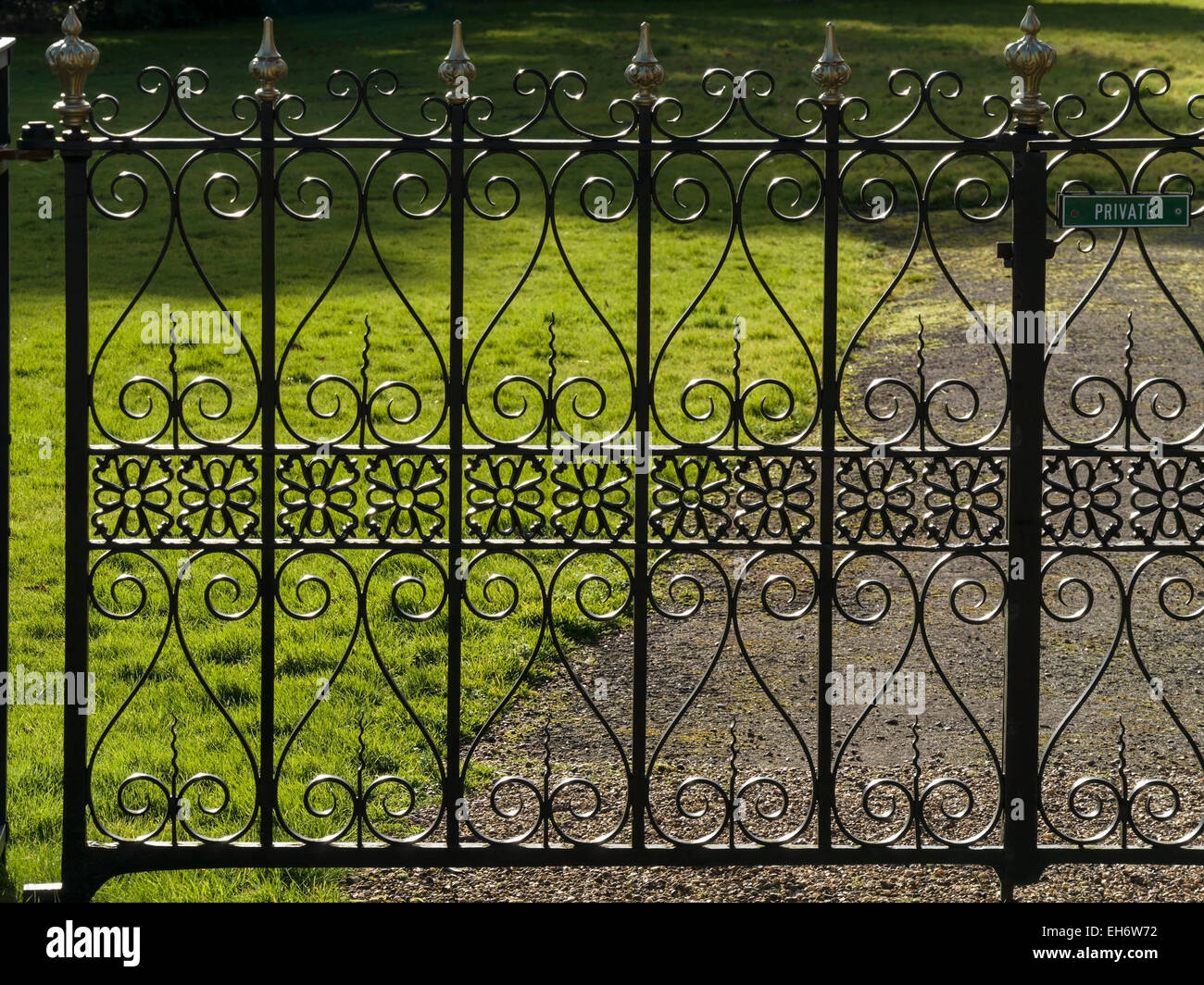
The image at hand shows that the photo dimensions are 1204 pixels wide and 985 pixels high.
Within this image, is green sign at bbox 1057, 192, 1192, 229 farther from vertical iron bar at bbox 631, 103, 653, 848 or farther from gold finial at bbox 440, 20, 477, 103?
gold finial at bbox 440, 20, 477, 103

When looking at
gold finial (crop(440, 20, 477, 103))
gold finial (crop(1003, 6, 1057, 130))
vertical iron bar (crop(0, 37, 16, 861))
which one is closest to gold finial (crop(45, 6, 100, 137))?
vertical iron bar (crop(0, 37, 16, 861))

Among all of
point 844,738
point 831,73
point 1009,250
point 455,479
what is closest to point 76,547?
point 455,479

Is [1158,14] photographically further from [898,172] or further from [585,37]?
[898,172]

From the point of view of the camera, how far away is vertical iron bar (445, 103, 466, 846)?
4520mm

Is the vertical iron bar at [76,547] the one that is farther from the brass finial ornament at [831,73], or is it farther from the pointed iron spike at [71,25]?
the brass finial ornament at [831,73]

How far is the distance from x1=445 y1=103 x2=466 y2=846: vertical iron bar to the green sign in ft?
5.89

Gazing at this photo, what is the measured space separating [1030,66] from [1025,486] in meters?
1.24

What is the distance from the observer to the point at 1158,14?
99.2 feet

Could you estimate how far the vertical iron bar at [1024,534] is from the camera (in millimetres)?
4551

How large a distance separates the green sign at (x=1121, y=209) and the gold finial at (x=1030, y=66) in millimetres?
259

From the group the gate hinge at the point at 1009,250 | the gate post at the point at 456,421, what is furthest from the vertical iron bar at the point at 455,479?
the gate hinge at the point at 1009,250

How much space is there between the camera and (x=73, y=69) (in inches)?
176

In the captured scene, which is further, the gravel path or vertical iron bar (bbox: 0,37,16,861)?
the gravel path
